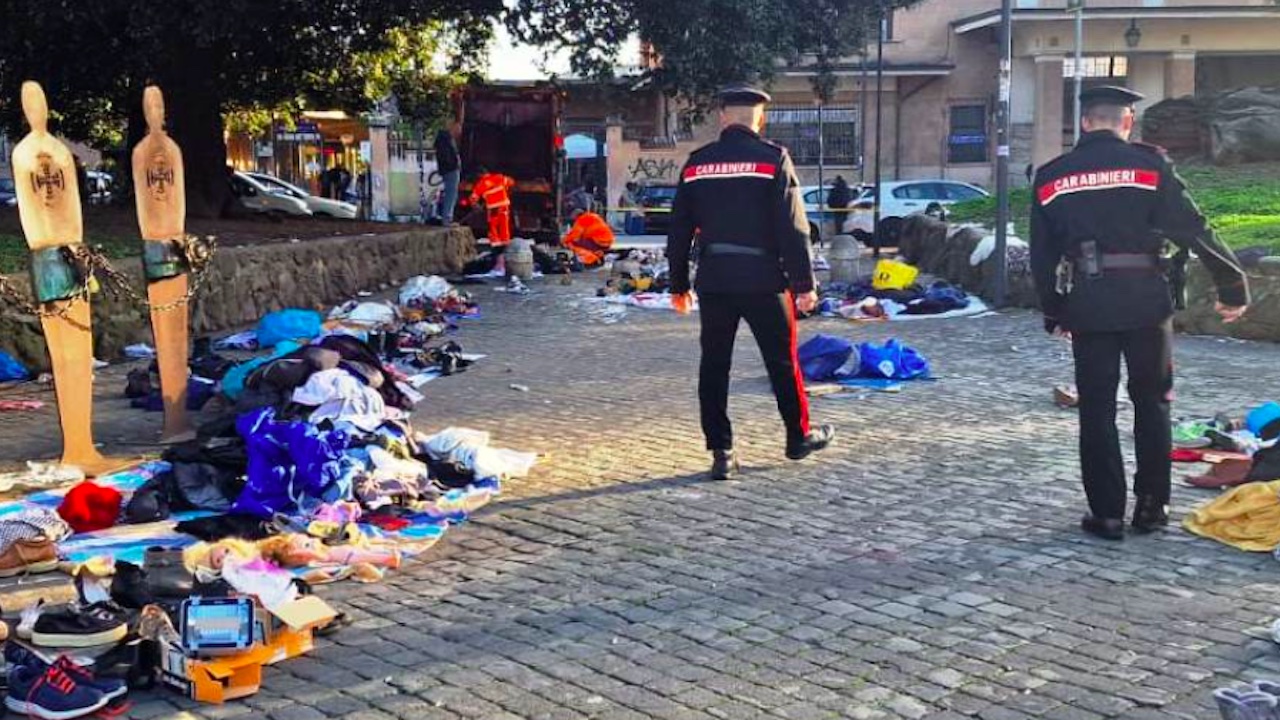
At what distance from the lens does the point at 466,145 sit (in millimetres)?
25344

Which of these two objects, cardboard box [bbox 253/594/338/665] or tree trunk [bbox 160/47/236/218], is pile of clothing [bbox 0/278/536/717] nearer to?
cardboard box [bbox 253/594/338/665]

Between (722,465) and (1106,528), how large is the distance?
6.74 ft

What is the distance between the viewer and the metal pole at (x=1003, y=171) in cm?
1455

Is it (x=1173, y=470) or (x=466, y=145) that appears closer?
(x=1173, y=470)

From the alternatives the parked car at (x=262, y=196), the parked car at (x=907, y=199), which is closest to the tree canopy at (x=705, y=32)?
the parked car at (x=907, y=199)

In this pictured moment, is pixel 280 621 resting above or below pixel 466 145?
below

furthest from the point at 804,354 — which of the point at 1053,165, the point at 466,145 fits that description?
the point at 466,145

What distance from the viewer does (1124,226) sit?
19.2 ft

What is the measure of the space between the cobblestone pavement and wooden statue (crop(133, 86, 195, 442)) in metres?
0.60

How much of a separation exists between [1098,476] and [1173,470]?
1.46m

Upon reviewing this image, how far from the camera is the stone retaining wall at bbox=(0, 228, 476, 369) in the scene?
11.9 m

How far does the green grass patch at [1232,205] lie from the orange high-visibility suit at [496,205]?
24.6ft

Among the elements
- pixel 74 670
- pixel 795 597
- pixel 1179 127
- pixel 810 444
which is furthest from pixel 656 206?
pixel 74 670

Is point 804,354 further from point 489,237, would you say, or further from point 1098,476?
point 489,237
